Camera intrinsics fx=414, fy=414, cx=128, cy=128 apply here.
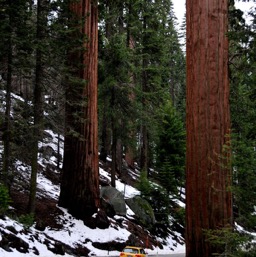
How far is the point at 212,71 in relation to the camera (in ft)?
22.1

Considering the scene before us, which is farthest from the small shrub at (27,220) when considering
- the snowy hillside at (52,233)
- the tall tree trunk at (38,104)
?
the tall tree trunk at (38,104)

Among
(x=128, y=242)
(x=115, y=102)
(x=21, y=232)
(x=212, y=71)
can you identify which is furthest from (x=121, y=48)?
(x=212, y=71)

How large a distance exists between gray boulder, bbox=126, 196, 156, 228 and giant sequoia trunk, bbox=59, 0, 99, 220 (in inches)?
282

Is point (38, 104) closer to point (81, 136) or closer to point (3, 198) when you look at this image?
point (81, 136)

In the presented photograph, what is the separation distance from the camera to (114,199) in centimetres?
2291

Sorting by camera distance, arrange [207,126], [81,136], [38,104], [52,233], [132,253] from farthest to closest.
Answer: [81,136] < [38,104] < [52,233] < [132,253] < [207,126]

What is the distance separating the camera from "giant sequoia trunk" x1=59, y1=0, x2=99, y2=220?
1773 cm

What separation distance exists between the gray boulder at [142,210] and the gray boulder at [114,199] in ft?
7.52

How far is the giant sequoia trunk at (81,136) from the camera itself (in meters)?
17.7

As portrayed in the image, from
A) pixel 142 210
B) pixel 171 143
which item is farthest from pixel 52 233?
pixel 171 143

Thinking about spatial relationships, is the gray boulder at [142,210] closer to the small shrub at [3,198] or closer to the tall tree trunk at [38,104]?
the tall tree trunk at [38,104]

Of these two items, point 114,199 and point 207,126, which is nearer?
point 207,126

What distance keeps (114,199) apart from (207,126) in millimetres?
16873

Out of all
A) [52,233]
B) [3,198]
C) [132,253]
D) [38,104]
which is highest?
[38,104]
